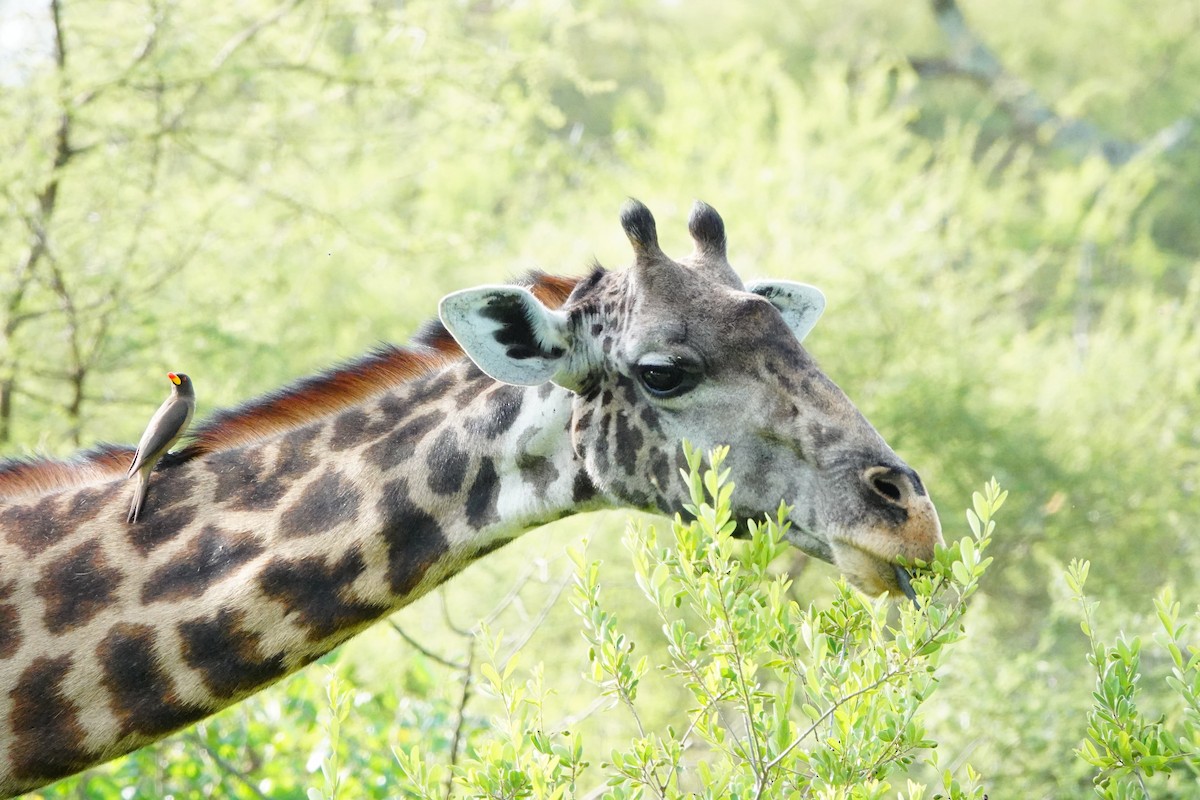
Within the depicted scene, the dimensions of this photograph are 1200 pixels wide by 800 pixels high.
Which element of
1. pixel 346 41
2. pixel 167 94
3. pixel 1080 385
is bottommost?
pixel 1080 385

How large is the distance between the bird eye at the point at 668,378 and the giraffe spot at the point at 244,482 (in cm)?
145

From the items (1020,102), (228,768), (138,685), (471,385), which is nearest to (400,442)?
(471,385)

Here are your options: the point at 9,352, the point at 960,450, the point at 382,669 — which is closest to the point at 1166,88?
the point at 960,450

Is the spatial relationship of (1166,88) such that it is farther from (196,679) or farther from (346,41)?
(196,679)

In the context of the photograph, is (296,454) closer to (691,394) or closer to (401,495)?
(401,495)

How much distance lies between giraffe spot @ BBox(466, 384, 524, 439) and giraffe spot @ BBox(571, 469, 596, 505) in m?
0.34

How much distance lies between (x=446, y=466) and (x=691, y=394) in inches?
37.8

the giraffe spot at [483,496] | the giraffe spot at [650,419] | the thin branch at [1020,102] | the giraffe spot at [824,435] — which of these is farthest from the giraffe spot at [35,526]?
the thin branch at [1020,102]

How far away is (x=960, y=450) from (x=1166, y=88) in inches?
1016

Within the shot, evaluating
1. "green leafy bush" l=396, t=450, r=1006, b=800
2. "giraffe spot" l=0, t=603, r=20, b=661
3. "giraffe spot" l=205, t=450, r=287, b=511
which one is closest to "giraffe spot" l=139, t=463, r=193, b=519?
"giraffe spot" l=205, t=450, r=287, b=511

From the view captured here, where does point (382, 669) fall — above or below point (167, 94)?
below

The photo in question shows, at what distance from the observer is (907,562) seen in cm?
409

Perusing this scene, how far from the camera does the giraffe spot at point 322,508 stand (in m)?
4.72

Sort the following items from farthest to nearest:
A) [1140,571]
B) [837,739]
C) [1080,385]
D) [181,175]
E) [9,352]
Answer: [1080,385]
[1140,571]
[181,175]
[9,352]
[837,739]
